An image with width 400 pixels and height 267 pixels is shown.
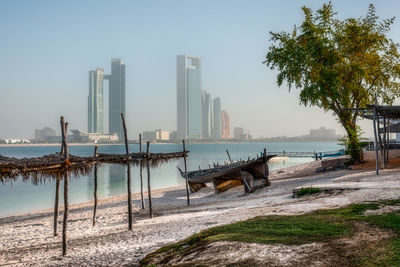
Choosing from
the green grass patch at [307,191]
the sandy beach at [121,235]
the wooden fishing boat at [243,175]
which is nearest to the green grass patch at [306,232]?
the sandy beach at [121,235]

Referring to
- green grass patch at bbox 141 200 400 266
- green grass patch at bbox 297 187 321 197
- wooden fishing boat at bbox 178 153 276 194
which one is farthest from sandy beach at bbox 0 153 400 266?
wooden fishing boat at bbox 178 153 276 194

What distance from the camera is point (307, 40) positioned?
22625mm

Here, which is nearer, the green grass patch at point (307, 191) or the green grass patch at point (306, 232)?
the green grass patch at point (306, 232)

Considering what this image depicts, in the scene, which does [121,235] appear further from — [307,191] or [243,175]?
[243,175]

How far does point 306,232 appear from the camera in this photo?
294 inches

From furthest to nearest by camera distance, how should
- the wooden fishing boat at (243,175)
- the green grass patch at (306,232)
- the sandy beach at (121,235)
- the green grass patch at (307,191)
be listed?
the wooden fishing boat at (243,175) → the green grass patch at (307,191) → the sandy beach at (121,235) → the green grass patch at (306,232)

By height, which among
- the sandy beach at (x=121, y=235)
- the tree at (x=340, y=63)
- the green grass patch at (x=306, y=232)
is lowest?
the sandy beach at (x=121, y=235)

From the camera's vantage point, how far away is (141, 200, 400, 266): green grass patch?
20.3 feet

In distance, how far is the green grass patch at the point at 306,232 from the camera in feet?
20.3

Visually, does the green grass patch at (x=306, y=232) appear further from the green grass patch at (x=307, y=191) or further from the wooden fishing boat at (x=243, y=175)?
the wooden fishing boat at (x=243, y=175)

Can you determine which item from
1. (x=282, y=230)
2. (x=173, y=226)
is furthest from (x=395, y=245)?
(x=173, y=226)

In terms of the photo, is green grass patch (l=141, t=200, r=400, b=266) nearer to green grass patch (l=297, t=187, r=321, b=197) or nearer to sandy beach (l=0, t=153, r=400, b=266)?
sandy beach (l=0, t=153, r=400, b=266)

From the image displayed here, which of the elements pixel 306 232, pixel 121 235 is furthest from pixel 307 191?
pixel 121 235

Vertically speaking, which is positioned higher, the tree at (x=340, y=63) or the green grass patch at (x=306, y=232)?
the tree at (x=340, y=63)
